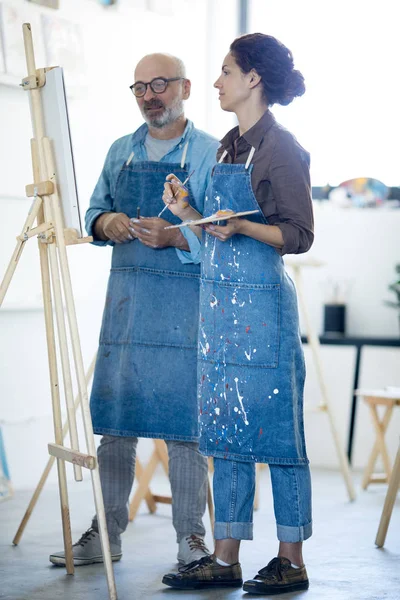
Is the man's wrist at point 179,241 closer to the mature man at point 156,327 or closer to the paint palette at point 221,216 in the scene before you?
the mature man at point 156,327

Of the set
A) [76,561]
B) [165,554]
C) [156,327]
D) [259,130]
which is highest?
[259,130]

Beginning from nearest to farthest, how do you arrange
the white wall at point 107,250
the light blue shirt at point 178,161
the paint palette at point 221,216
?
1. the paint palette at point 221,216
2. the light blue shirt at point 178,161
3. the white wall at point 107,250

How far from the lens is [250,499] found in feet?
9.02

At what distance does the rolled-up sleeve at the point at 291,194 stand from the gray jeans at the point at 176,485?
843 millimetres

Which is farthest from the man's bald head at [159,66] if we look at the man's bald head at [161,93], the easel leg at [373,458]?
the easel leg at [373,458]

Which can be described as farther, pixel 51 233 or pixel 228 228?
pixel 51 233

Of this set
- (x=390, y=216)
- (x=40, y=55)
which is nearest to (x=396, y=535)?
(x=390, y=216)

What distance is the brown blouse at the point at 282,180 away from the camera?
8.51 feet

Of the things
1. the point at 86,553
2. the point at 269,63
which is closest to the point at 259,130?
the point at 269,63

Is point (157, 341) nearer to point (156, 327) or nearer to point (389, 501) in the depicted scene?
point (156, 327)

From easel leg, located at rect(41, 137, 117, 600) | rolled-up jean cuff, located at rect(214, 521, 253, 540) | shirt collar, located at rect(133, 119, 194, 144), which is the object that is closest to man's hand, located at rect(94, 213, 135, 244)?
shirt collar, located at rect(133, 119, 194, 144)

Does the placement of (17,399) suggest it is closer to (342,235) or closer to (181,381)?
(181,381)

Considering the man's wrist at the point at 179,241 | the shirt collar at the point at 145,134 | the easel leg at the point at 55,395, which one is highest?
the shirt collar at the point at 145,134

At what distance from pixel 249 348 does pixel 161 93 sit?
92cm
